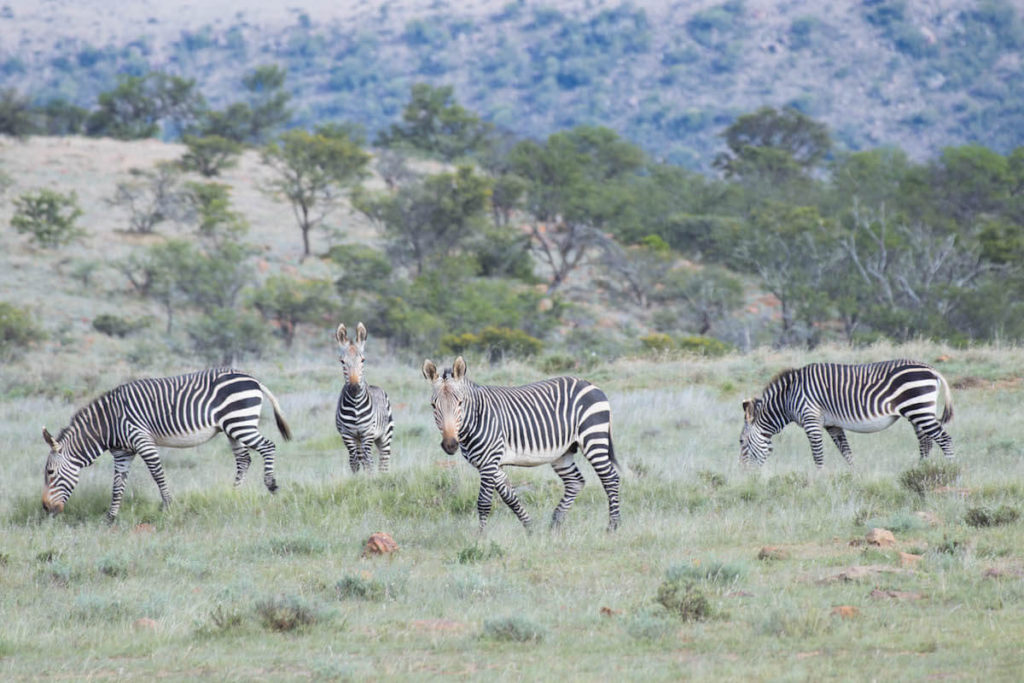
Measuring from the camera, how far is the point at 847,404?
43.7ft

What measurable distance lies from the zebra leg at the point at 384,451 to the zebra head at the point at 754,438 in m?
4.29

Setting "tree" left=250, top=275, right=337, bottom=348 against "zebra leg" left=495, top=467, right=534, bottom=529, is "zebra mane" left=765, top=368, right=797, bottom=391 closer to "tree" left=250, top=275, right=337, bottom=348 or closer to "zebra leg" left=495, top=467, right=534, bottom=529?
"zebra leg" left=495, top=467, right=534, bottom=529

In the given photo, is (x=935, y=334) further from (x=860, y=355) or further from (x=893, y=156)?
(x=893, y=156)

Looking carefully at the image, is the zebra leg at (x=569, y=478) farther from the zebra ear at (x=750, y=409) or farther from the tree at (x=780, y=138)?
the tree at (x=780, y=138)

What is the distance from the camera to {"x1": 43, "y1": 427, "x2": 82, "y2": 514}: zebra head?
11703 mm

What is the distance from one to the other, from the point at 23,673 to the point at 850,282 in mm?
31972

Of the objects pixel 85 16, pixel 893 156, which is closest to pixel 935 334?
pixel 893 156

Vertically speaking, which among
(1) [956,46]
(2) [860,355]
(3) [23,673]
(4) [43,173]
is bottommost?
(3) [23,673]

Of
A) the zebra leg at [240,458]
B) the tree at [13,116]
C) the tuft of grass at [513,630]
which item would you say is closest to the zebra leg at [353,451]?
the zebra leg at [240,458]

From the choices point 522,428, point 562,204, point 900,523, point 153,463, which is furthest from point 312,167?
point 900,523

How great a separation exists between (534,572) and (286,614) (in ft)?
7.25

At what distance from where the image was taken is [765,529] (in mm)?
10000

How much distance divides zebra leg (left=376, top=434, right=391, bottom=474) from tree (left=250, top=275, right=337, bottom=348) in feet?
75.1

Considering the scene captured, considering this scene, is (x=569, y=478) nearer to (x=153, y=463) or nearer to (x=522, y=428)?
(x=522, y=428)
